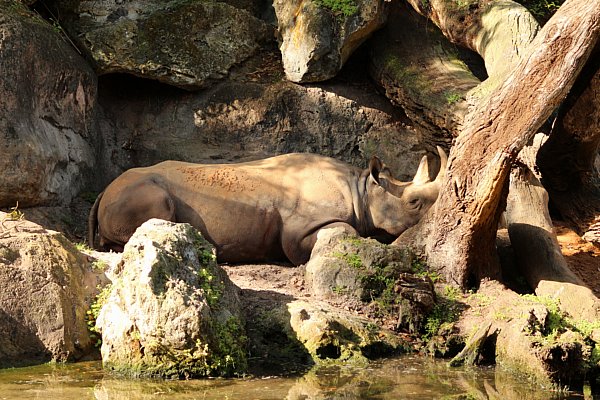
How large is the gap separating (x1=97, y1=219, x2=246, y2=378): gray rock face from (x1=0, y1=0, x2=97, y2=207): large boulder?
3.33m

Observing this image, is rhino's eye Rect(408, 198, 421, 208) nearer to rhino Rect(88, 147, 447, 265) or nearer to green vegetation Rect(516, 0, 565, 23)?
rhino Rect(88, 147, 447, 265)

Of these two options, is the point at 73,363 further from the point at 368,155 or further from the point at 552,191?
the point at 552,191

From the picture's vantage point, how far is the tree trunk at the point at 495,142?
9.94m

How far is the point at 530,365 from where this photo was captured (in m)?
8.79

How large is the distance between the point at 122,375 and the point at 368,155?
668 centimetres

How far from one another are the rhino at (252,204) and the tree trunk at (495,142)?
1320 millimetres

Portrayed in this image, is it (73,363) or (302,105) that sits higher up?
(302,105)

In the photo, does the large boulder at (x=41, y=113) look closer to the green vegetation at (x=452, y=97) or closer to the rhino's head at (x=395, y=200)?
the rhino's head at (x=395, y=200)

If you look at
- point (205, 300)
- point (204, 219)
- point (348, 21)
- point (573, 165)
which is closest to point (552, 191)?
point (573, 165)

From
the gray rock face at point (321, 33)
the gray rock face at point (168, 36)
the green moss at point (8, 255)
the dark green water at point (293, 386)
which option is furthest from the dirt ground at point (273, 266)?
the gray rock face at point (321, 33)

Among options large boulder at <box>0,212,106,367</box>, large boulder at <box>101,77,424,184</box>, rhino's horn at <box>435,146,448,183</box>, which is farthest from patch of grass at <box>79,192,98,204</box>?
rhino's horn at <box>435,146,448,183</box>

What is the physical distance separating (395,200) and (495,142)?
2.52 metres

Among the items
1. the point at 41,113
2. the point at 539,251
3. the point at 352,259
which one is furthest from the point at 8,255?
the point at 539,251

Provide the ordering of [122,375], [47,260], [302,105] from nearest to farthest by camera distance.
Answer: [122,375]
[47,260]
[302,105]
